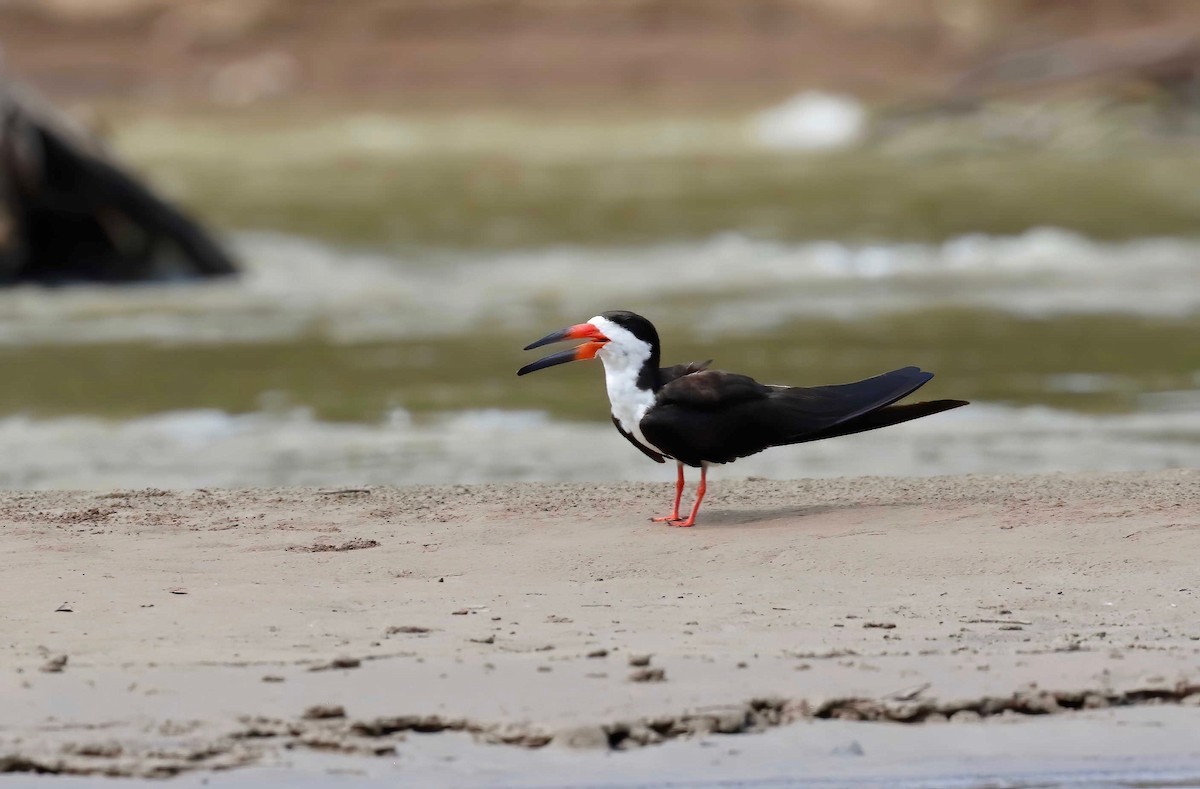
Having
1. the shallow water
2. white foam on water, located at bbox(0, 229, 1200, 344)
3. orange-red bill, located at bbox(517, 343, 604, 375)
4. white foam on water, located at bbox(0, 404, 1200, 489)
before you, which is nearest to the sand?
orange-red bill, located at bbox(517, 343, 604, 375)

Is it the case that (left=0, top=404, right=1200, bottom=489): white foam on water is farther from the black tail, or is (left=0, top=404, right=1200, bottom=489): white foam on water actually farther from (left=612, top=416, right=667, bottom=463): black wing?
the black tail

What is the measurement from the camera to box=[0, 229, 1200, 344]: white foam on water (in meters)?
15.4

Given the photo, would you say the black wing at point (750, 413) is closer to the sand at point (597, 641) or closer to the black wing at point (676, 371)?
the black wing at point (676, 371)

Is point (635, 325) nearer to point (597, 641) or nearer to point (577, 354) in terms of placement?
point (577, 354)

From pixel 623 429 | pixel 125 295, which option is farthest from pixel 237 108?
pixel 623 429

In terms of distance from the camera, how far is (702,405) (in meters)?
6.30

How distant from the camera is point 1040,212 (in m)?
26.5

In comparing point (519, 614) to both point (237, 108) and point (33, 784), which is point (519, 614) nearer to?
point (33, 784)

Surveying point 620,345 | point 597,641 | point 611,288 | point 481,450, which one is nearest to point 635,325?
point 620,345

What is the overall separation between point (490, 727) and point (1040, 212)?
23.3 metres

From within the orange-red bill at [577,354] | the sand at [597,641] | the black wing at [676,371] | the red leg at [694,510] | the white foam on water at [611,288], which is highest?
the white foam on water at [611,288]

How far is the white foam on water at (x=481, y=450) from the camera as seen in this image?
839cm

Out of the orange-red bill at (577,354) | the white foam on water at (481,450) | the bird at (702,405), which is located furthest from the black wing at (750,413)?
the white foam on water at (481,450)

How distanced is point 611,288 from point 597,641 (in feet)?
46.1
